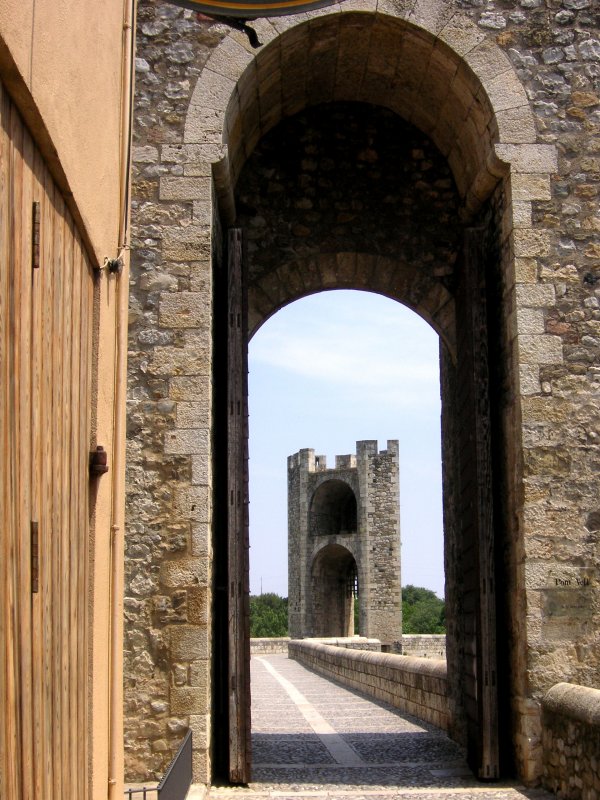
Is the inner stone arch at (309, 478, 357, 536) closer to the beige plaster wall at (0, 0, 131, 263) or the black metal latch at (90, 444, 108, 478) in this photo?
the beige plaster wall at (0, 0, 131, 263)

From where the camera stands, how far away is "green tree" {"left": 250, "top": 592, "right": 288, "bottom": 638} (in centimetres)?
5628

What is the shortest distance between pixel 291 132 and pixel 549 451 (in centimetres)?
386

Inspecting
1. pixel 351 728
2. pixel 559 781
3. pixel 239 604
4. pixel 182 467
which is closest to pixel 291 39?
pixel 182 467

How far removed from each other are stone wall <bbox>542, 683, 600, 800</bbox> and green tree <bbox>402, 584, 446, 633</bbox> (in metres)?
44.2

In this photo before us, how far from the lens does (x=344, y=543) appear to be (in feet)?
106

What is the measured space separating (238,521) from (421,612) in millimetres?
53468

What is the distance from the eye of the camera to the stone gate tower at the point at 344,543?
30.8 metres

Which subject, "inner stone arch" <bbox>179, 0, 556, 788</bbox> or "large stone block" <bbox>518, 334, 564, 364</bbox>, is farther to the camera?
"inner stone arch" <bbox>179, 0, 556, 788</bbox>

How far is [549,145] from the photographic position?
6773 millimetres

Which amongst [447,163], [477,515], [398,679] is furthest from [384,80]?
[398,679]

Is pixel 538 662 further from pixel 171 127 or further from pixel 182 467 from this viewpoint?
pixel 171 127

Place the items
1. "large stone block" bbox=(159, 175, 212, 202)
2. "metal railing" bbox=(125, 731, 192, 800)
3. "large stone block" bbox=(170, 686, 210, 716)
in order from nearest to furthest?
"metal railing" bbox=(125, 731, 192, 800), "large stone block" bbox=(170, 686, 210, 716), "large stone block" bbox=(159, 175, 212, 202)

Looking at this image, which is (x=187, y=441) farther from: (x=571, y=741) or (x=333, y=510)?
(x=333, y=510)

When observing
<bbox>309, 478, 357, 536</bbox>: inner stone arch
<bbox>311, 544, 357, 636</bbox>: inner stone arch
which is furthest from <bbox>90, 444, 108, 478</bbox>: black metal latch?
<bbox>309, 478, 357, 536</bbox>: inner stone arch
